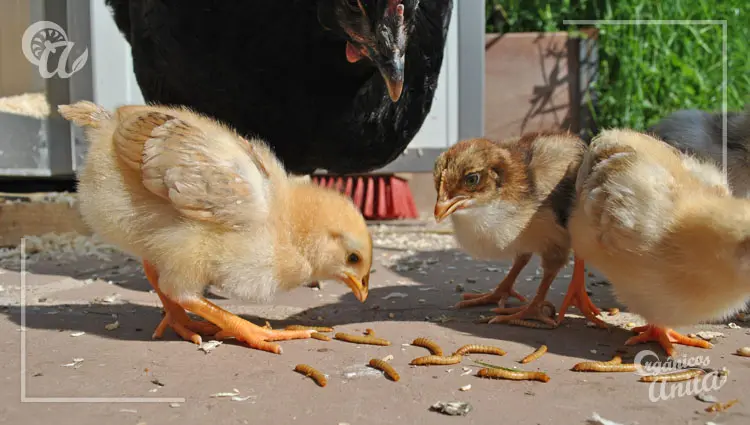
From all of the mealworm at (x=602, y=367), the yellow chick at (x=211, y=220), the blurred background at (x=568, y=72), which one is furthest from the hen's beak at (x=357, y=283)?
the blurred background at (x=568, y=72)

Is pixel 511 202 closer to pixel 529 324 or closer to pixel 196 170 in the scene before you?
pixel 529 324

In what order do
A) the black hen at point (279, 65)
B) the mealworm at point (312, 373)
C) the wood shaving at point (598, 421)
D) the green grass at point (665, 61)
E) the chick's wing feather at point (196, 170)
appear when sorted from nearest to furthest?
1. the wood shaving at point (598, 421)
2. the mealworm at point (312, 373)
3. the chick's wing feather at point (196, 170)
4. the black hen at point (279, 65)
5. the green grass at point (665, 61)

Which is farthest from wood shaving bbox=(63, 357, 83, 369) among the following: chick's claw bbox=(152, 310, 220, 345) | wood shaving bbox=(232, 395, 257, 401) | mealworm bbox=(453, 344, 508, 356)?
mealworm bbox=(453, 344, 508, 356)

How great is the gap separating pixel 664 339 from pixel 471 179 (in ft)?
2.41

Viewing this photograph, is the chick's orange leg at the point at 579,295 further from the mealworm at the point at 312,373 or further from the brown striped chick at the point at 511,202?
the mealworm at the point at 312,373

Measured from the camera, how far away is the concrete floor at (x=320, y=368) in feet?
4.91

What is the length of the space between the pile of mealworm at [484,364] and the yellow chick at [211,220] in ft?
0.53

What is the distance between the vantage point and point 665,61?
5523 millimetres

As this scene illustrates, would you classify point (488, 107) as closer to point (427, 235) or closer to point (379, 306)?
point (427, 235)

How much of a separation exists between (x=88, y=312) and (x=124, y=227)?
55 centimetres

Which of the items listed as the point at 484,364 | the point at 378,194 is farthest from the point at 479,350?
the point at 378,194

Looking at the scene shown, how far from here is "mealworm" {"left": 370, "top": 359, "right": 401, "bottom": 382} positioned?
172cm

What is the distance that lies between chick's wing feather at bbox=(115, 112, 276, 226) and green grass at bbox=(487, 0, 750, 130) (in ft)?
13.3

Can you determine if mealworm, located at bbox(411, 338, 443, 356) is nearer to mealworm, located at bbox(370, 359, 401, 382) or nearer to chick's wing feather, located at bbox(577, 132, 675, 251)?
mealworm, located at bbox(370, 359, 401, 382)
